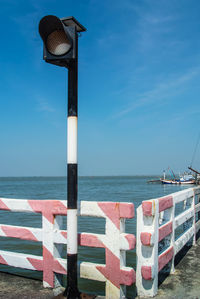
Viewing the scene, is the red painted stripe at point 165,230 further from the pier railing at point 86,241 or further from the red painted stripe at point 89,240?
the red painted stripe at point 89,240

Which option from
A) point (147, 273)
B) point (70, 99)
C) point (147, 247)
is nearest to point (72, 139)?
point (70, 99)

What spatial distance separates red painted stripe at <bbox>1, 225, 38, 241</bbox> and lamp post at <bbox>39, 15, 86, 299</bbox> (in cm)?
101

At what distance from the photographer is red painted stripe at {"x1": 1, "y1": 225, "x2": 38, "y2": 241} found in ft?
14.7

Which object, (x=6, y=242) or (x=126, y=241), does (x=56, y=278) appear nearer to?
(x=126, y=241)

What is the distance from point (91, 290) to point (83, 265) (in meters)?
2.01

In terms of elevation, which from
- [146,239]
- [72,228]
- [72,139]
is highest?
[72,139]

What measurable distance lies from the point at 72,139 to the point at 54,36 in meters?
1.29

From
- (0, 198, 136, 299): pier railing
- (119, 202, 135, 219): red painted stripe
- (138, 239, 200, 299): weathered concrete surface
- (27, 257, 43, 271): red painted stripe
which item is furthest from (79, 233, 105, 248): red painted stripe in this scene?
(138, 239, 200, 299): weathered concrete surface

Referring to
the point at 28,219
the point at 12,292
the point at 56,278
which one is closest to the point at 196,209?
the point at 56,278

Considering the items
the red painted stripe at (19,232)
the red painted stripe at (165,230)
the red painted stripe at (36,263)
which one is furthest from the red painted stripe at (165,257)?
the red painted stripe at (19,232)

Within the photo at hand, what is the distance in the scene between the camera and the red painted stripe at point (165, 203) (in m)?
4.27

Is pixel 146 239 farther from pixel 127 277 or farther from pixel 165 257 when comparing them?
pixel 165 257

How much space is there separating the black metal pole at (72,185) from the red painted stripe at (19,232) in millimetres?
986

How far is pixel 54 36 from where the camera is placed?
144 inches
